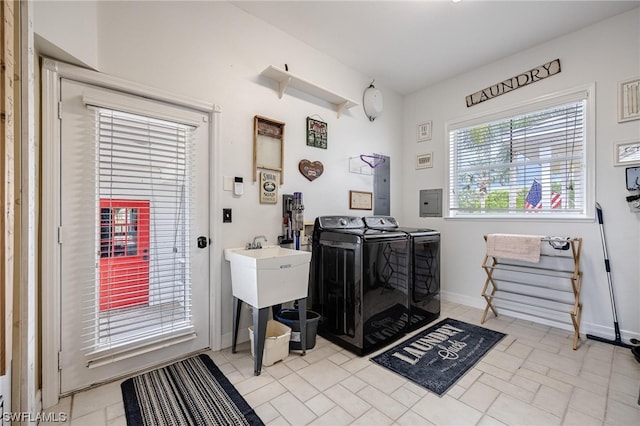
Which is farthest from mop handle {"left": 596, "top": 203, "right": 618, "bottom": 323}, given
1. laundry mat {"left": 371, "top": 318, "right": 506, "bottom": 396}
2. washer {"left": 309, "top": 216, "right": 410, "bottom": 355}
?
washer {"left": 309, "top": 216, "right": 410, "bottom": 355}

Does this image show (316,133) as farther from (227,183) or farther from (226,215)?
(226,215)

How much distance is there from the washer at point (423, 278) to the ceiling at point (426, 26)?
6.37ft

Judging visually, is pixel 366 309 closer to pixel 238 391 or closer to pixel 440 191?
pixel 238 391

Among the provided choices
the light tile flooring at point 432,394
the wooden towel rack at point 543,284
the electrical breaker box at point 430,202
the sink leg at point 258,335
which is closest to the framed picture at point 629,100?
the wooden towel rack at point 543,284

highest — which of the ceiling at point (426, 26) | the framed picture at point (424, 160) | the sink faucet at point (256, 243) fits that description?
the ceiling at point (426, 26)

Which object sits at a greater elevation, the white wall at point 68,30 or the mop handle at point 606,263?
the white wall at point 68,30

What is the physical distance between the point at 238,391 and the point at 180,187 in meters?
1.47

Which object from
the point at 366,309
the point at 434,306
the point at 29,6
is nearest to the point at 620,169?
the point at 434,306

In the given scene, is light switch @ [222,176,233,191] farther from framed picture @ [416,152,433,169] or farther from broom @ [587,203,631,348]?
broom @ [587,203,631,348]

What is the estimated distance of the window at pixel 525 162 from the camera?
2633mm

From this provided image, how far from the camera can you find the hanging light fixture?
336 cm

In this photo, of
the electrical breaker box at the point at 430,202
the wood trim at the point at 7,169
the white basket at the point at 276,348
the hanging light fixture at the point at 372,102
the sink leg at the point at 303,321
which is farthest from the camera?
the electrical breaker box at the point at 430,202

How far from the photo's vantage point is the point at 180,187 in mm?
2074

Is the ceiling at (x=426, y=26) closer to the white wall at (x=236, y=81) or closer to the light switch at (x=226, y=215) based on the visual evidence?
the white wall at (x=236, y=81)
